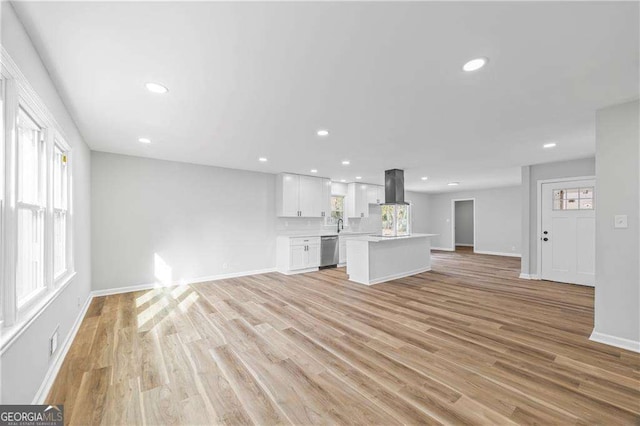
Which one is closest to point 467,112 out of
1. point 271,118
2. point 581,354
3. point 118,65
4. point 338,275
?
point 271,118

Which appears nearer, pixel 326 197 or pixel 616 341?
pixel 616 341

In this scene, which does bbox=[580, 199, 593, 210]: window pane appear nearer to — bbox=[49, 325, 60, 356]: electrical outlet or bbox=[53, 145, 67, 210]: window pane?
bbox=[49, 325, 60, 356]: electrical outlet

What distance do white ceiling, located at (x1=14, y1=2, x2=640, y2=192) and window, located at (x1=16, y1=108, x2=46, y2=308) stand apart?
21.9 inches

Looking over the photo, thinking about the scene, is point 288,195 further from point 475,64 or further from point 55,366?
point 475,64

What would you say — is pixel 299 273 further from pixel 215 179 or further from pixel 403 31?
pixel 403 31

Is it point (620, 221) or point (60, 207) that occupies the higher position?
point (60, 207)

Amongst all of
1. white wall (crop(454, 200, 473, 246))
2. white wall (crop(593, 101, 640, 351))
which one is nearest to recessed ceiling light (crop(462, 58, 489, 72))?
white wall (crop(593, 101, 640, 351))

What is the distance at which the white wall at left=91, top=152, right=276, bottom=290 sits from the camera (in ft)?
15.1

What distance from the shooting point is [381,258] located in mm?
5453

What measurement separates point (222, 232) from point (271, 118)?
3554 millimetres

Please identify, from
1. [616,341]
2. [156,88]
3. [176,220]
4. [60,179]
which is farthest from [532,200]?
[60,179]

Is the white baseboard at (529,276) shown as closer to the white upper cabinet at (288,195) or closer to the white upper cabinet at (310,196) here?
the white upper cabinet at (310,196)

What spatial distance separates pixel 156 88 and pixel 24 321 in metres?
1.95

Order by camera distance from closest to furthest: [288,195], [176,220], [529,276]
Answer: [176,220], [529,276], [288,195]
